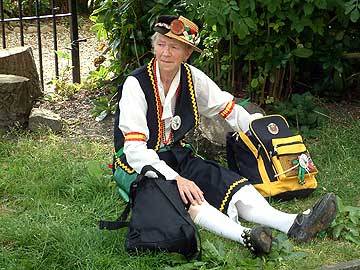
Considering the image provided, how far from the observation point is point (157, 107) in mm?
4105

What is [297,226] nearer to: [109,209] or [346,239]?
Result: [346,239]

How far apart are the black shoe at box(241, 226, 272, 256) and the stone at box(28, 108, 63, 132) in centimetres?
243

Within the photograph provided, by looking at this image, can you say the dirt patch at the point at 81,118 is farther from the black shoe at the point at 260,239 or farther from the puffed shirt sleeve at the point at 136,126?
the black shoe at the point at 260,239

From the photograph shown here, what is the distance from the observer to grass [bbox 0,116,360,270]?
357cm

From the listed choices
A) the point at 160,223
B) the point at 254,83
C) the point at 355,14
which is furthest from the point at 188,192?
the point at 254,83

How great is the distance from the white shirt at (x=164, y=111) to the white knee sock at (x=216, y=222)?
24 cm

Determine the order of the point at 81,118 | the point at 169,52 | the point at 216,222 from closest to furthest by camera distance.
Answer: the point at 216,222
the point at 169,52
the point at 81,118

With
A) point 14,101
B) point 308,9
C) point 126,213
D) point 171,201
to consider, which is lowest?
point 14,101

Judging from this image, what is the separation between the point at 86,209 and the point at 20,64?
2281 mm

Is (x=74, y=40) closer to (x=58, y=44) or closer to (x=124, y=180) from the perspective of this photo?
(x=58, y=44)

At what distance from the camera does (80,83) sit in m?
6.82

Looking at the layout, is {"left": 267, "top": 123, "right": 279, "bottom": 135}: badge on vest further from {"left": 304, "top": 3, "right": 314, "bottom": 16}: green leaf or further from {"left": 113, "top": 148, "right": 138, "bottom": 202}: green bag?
{"left": 304, "top": 3, "right": 314, "bottom": 16}: green leaf

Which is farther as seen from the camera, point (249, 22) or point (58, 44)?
point (58, 44)

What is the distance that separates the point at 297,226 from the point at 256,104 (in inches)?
80.2
